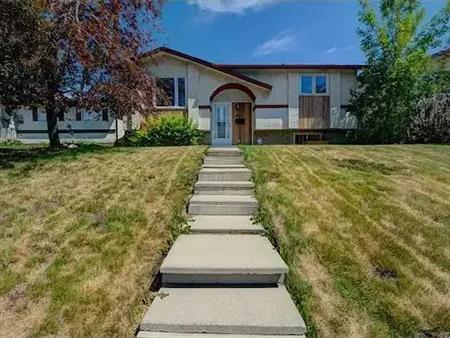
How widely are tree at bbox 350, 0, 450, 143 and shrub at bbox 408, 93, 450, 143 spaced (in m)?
0.48

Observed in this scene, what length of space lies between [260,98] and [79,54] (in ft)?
37.9

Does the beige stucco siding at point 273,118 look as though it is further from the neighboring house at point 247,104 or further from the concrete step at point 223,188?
the concrete step at point 223,188

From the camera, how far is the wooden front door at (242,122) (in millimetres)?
19938

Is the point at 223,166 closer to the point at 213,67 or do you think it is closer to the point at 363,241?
the point at 363,241

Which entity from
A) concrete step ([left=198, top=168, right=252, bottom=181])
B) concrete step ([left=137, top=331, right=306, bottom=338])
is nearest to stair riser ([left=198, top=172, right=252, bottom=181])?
concrete step ([left=198, top=168, right=252, bottom=181])

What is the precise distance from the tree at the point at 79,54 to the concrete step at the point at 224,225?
5772 mm

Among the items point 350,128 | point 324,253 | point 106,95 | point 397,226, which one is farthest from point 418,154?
point 350,128

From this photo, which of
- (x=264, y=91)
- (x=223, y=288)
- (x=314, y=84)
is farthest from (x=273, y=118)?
(x=223, y=288)

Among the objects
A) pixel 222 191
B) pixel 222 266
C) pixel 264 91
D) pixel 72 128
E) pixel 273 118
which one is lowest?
pixel 222 266

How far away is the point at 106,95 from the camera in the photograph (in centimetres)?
1097

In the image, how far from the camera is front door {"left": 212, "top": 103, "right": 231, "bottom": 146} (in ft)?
64.2

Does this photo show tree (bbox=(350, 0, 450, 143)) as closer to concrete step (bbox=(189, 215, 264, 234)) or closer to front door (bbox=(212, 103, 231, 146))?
front door (bbox=(212, 103, 231, 146))

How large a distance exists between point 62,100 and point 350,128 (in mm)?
14621

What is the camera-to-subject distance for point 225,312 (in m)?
3.55
